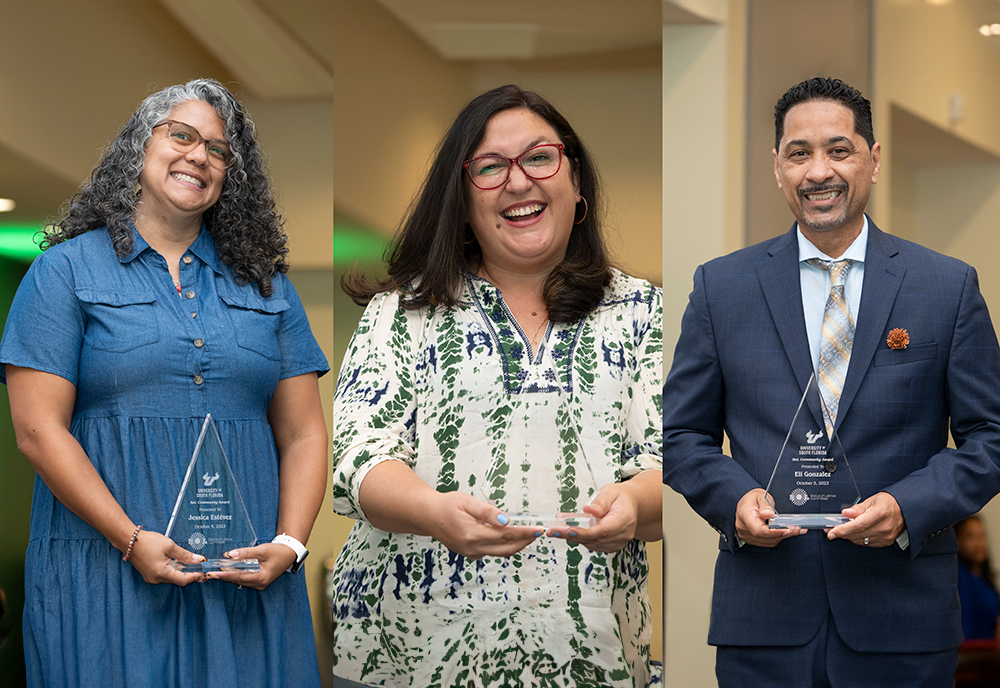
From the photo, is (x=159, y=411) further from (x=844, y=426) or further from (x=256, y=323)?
(x=844, y=426)

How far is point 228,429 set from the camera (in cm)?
217

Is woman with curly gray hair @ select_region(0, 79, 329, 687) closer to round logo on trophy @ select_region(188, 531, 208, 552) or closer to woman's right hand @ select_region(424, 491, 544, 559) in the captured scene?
round logo on trophy @ select_region(188, 531, 208, 552)

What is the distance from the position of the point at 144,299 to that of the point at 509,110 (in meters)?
0.91

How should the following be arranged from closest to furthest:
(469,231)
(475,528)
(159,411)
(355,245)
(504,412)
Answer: (475,528) → (159,411) → (504,412) → (469,231) → (355,245)

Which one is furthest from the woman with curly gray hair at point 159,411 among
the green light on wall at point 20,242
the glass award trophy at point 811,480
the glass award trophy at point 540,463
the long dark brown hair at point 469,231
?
the glass award trophy at point 811,480

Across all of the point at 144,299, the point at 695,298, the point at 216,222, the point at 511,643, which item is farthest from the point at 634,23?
the point at 511,643

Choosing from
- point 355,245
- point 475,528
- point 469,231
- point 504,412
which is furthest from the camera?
point 355,245

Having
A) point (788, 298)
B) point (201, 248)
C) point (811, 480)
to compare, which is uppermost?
point (201, 248)

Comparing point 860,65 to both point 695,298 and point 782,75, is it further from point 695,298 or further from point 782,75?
point 695,298

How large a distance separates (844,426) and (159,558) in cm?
142

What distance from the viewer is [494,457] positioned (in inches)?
86.8

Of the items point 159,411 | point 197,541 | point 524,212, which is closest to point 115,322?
point 159,411

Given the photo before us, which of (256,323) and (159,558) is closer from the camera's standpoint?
(159,558)

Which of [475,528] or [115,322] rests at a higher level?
[115,322]
